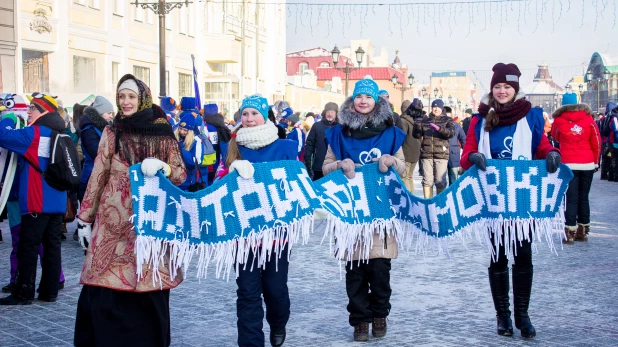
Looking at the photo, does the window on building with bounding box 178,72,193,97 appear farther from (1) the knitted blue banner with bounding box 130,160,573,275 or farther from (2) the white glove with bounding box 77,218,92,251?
(2) the white glove with bounding box 77,218,92,251

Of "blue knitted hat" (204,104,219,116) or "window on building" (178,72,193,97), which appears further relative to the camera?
"window on building" (178,72,193,97)

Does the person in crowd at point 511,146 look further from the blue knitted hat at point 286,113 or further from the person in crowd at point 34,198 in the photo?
the blue knitted hat at point 286,113

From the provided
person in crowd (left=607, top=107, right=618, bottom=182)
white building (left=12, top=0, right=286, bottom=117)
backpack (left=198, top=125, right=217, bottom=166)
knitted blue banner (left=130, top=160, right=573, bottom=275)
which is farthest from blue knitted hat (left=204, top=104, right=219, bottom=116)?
person in crowd (left=607, top=107, right=618, bottom=182)

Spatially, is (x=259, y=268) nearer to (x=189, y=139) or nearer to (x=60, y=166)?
(x=60, y=166)

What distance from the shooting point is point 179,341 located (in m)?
5.76

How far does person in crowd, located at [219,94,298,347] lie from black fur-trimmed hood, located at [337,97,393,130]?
1.93ft

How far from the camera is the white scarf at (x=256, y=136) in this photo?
17.3 ft

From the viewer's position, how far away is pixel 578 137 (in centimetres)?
1017

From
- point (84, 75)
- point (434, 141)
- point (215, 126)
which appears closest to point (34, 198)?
point (215, 126)

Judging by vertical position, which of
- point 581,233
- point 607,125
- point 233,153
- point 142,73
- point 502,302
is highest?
point 142,73

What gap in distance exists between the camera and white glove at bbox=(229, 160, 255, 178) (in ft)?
16.4

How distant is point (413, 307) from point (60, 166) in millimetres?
3282

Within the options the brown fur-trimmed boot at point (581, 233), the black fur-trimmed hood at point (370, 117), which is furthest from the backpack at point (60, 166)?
the brown fur-trimmed boot at point (581, 233)

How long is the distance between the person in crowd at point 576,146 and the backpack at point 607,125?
35.8 feet
